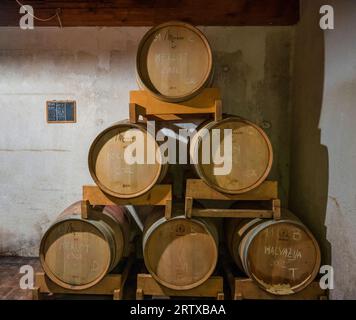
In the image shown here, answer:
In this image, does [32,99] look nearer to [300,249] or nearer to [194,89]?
[194,89]

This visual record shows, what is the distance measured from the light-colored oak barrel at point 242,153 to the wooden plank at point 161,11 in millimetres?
1638

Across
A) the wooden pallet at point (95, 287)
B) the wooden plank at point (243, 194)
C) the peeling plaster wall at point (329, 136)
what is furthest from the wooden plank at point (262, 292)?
the wooden pallet at point (95, 287)

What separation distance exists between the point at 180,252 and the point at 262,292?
0.79 metres

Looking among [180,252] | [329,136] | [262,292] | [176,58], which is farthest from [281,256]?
[176,58]

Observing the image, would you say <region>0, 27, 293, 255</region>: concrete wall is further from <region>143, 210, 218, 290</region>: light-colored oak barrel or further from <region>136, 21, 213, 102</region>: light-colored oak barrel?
<region>143, 210, 218, 290</region>: light-colored oak barrel

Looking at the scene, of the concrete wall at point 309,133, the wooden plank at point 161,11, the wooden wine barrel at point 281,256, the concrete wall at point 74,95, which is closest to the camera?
the wooden wine barrel at point 281,256

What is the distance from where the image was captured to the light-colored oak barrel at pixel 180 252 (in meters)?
2.32

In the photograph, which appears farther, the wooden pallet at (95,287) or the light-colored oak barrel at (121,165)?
the wooden pallet at (95,287)

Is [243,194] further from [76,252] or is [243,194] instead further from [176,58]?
[76,252]

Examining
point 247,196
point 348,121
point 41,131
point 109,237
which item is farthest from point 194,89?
point 41,131

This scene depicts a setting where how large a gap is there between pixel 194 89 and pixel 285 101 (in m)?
1.50

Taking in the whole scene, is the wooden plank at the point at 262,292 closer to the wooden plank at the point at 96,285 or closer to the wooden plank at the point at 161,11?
the wooden plank at the point at 96,285

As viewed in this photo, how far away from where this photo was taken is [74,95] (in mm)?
3291
